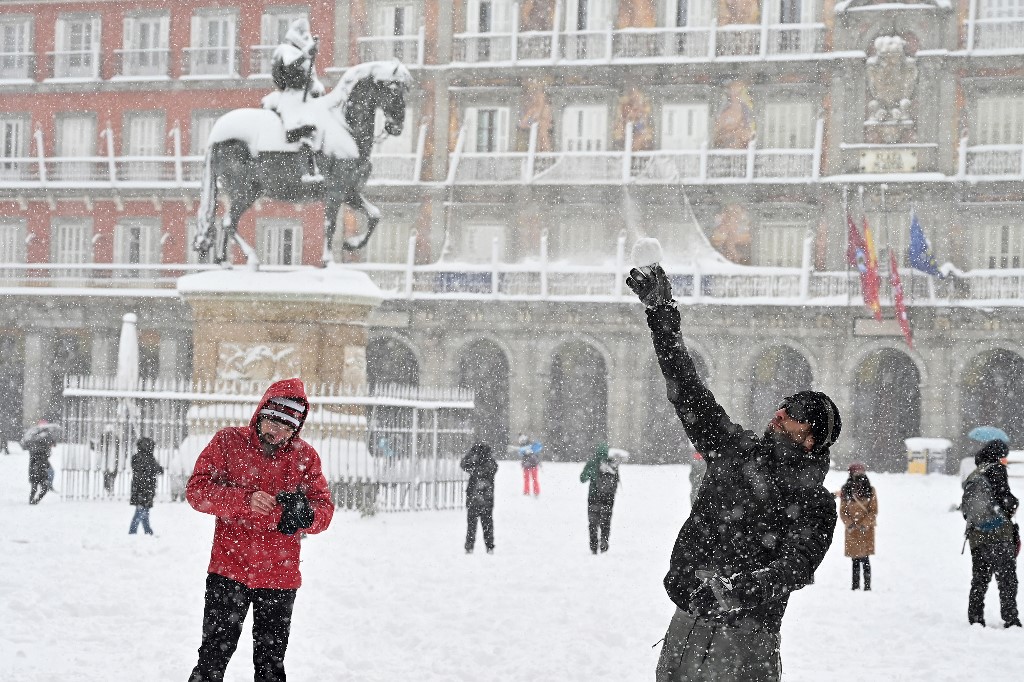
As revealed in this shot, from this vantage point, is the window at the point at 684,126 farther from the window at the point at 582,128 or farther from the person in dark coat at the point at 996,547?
the person in dark coat at the point at 996,547

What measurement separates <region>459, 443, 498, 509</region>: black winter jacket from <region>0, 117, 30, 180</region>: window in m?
28.2

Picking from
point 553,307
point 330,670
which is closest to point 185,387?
point 330,670

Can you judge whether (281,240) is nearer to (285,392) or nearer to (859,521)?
(859,521)

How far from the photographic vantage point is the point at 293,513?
5.04 metres

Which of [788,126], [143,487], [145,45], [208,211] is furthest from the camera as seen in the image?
[145,45]

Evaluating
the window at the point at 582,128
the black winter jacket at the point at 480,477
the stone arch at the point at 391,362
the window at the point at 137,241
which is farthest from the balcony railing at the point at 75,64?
the black winter jacket at the point at 480,477

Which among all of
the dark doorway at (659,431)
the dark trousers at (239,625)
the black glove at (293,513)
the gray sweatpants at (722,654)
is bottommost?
the dark doorway at (659,431)

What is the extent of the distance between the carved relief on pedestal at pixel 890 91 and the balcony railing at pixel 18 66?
73.9ft

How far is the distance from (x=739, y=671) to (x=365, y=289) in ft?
42.0

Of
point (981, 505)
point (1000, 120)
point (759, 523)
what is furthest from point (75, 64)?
point (759, 523)

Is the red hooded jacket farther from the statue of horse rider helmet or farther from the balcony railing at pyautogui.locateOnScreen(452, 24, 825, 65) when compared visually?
the balcony railing at pyautogui.locateOnScreen(452, 24, 825, 65)

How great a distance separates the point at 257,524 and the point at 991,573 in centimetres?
655

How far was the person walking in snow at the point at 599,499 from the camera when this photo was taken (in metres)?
14.3

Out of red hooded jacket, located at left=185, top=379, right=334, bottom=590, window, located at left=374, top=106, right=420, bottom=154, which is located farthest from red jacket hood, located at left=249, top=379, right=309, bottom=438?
window, located at left=374, top=106, right=420, bottom=154
